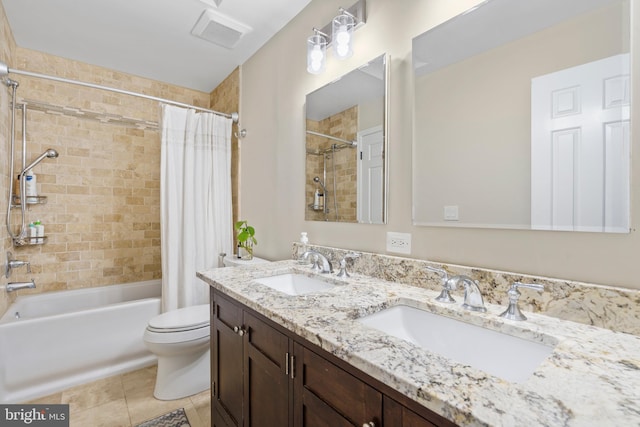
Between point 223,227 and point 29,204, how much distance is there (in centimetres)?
157

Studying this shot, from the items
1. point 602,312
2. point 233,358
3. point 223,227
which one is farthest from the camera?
point 223,227

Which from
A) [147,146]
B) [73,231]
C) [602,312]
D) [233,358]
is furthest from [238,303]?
[147,146]

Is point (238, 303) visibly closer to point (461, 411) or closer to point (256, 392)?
point (256, 392)

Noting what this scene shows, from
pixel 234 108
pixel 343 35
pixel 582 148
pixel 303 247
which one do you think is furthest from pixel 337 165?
pixel 234 108

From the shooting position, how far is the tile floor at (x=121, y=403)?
167 cm

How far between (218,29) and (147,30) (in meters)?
0.55

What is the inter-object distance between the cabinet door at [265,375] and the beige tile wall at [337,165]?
76 centimetres

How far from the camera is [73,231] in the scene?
2648 millimetres

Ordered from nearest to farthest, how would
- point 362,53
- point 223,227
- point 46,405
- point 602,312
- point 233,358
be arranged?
1. point 602,312
2. point 233,358
3. point 362,53
4. point 46,405
5. point 223,227

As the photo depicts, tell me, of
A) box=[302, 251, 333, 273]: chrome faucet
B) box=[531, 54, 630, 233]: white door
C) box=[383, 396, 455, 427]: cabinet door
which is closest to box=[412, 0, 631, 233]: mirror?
box=[531, 54, 630, 233]: white door

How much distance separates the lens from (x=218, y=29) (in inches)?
83.4

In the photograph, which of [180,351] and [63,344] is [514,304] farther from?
[63,344]

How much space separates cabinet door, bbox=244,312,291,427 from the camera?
92 cm

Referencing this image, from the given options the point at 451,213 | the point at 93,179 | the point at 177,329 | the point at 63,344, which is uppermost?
the point at 93,179
